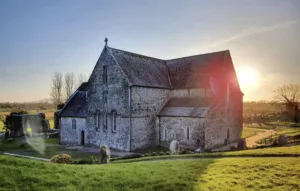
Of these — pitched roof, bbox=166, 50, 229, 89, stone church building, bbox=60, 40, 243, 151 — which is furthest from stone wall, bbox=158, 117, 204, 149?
pitched roof, bbox=166, 50, 229, 89

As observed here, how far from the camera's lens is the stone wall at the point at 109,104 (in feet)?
104

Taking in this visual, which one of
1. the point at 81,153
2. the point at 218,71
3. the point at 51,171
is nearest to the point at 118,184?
the point at 51,171

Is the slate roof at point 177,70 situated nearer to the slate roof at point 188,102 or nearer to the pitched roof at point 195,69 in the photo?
the pitched roof at point 195,69

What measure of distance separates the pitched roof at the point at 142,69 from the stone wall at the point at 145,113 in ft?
3.53

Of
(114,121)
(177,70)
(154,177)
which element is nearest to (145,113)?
(114,121)

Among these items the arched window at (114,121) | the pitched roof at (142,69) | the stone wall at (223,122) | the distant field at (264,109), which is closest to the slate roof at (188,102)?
the stone wall at (223,122)

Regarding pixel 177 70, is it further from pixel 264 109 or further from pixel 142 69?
pixel 264 109

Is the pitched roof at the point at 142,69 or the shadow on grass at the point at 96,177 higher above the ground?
the pitched roof at the point at 142,69

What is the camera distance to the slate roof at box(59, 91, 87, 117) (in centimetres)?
3781

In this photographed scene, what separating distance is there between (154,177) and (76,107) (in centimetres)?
2835

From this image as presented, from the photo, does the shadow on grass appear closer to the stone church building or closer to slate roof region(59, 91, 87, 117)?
the stone church building

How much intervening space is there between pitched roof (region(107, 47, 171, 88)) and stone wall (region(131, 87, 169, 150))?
1076 mm

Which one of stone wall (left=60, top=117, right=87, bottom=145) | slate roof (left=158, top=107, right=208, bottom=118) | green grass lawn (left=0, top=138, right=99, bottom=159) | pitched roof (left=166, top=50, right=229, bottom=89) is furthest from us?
stone wall (left=60, top=117, right=87, bottom=145)

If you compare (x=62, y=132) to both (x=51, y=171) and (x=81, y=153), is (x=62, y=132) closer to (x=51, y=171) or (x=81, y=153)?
(x=81, y=153)
